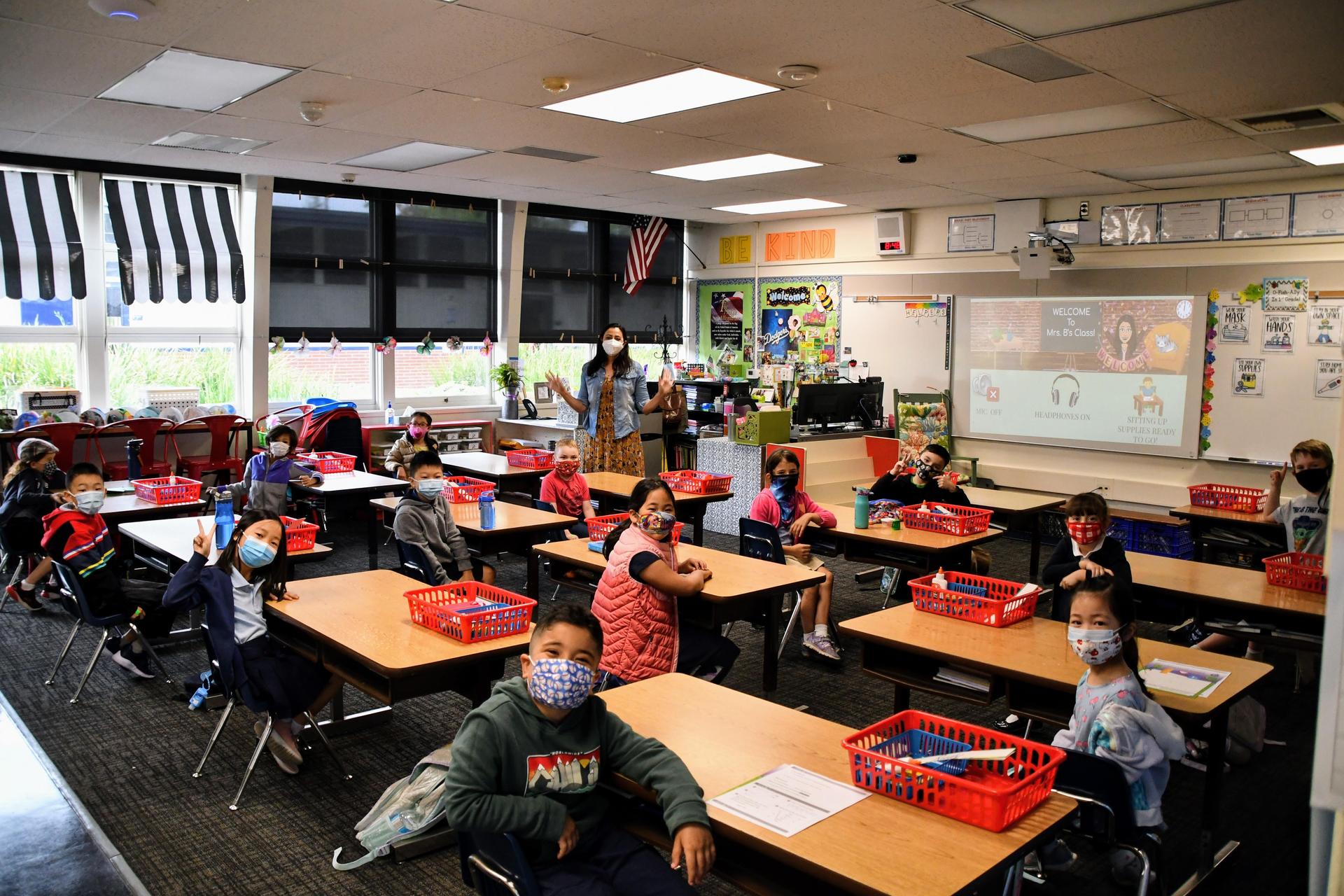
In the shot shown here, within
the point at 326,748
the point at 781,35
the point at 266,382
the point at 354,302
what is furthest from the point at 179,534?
the point at 354,302

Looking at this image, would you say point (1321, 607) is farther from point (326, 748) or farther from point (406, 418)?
point (406, 418)

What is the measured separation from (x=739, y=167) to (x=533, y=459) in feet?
9.29

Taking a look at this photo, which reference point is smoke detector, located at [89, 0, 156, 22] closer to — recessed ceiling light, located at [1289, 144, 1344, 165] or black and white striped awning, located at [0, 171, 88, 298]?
black and white striped awning, located at [0, 171, 88, 298]

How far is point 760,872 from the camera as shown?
2.23 metres

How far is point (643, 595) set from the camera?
380cm

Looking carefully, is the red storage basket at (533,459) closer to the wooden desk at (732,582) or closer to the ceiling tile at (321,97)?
the wooden desk at (732,582)

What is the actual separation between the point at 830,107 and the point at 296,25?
2.85 metres

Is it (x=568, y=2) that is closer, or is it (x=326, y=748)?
(x=568, y=2)

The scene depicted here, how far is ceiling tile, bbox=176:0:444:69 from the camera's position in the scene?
157 inches

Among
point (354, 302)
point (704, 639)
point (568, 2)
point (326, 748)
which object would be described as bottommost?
point (326, 748)

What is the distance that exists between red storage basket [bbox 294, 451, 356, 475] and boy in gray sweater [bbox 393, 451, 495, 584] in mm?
2484

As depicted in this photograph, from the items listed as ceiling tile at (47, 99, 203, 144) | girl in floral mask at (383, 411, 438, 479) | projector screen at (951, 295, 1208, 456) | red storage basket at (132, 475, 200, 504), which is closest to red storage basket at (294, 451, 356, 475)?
girl in floral mask at (383, 411, 438, 479)

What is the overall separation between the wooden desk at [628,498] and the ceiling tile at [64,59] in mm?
3551

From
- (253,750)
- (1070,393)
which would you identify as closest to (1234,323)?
(1070,393)
